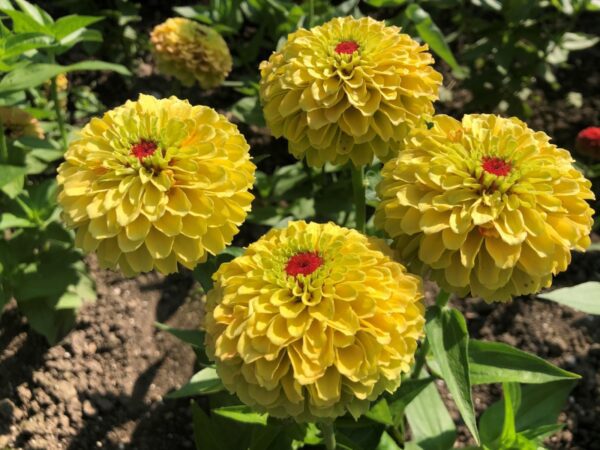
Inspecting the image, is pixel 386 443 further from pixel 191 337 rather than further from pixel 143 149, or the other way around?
pixel 143 149

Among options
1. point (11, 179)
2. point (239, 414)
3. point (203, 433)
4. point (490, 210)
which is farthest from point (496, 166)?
point (11, 179)

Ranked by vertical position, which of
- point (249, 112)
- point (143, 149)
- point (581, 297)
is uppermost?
point (143, 149)

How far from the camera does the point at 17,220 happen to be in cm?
174

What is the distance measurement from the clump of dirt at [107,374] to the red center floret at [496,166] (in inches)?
50.6

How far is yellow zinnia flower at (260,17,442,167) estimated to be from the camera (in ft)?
3.95

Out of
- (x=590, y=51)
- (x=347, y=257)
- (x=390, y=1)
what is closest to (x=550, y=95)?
(x=590, y=51)

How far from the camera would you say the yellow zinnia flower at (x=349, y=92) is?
3.95 feet

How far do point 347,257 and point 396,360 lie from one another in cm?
18

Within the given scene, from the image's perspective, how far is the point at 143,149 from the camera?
1.13 metres

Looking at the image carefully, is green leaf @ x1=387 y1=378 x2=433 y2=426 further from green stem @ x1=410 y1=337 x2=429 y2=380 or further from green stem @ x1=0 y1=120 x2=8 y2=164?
green stem @ x1=0 y1=120 x2=8 y2=164

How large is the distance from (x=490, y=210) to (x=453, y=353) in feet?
1.02

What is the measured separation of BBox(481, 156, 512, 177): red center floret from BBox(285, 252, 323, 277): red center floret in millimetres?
318

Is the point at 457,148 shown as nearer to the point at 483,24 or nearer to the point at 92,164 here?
the point at 92,164

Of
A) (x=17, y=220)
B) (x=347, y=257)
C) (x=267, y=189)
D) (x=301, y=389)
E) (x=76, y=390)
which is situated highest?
(x=347, y=257)
